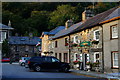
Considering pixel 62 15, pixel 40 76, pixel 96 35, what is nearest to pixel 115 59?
pixel 96 35

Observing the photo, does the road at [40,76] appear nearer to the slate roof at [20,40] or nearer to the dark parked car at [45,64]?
the dark parked car at [45,64]

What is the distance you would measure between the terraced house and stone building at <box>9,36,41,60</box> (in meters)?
36.5

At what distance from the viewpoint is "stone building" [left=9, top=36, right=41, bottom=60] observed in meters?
65.8

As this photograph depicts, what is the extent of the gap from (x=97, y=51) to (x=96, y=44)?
71 cm

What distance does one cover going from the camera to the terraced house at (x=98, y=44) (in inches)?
803

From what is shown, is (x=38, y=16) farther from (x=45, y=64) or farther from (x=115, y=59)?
(x=115, y=59)

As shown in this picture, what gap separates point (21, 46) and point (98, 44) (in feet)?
151

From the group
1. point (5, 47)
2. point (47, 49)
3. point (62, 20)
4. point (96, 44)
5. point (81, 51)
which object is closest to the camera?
point (96, 44)

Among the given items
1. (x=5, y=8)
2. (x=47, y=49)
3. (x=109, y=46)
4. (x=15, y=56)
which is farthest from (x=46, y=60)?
(x=5, y=8)

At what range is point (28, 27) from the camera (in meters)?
75.1

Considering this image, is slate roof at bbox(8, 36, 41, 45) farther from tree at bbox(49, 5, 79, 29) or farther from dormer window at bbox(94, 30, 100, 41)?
dormer window at bbox(94, 30, 100, 41)

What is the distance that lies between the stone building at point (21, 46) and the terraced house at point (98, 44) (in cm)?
3650

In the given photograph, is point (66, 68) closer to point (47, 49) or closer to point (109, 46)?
point (109, 46)

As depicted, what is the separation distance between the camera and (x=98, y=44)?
22953 mm
